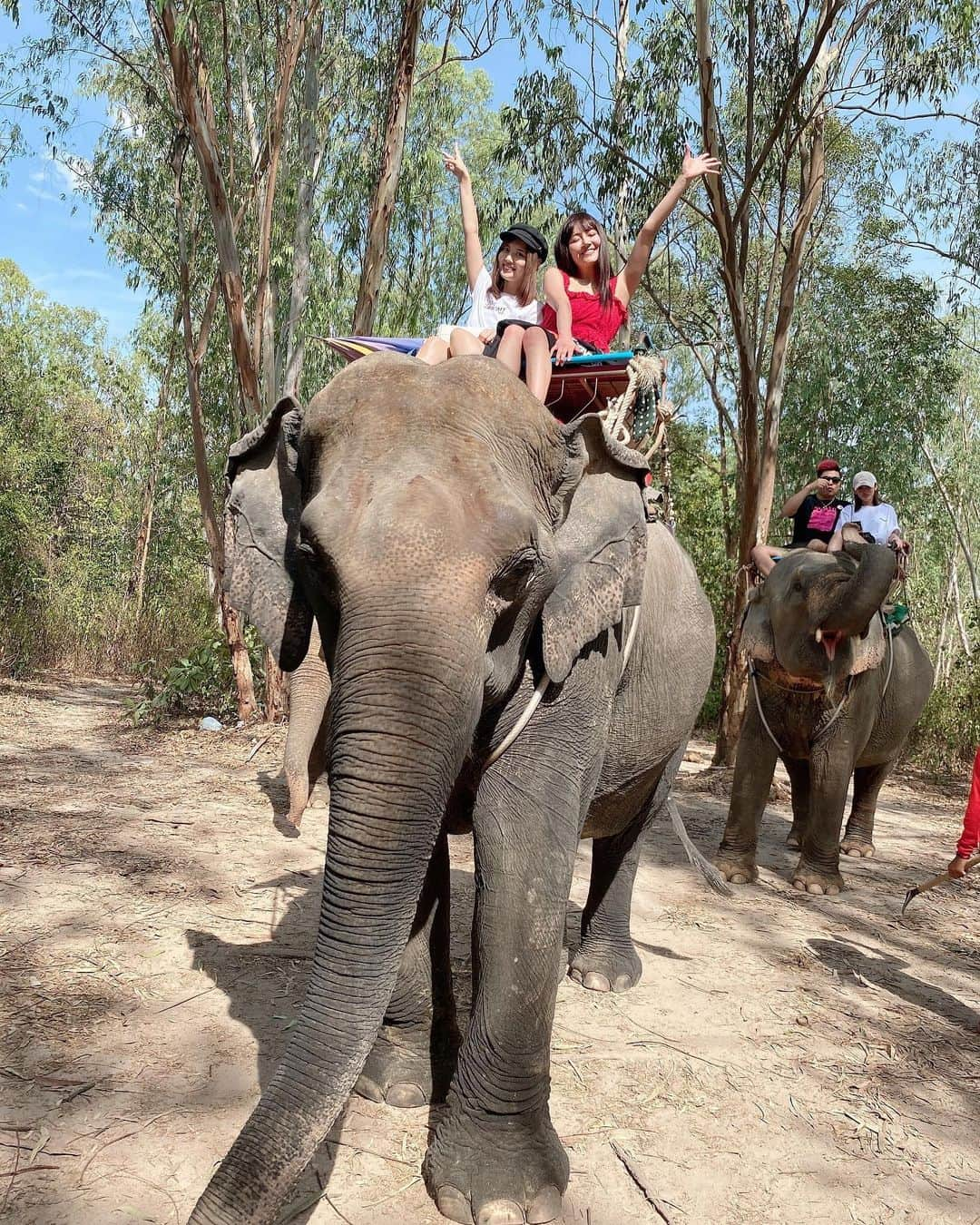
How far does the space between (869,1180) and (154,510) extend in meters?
24.9

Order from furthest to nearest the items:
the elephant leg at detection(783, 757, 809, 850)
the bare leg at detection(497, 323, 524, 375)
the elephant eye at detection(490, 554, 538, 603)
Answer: the elephant leg at detection(783, 757, 809, 850)
the bare leg at detection(497, 323, 524, 375)
the elephant eye at detection(490, 554, 538, 603)

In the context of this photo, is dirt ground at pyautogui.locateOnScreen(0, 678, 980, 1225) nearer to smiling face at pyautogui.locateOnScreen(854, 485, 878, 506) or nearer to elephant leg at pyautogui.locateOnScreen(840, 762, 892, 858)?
elephant leg at pyautogui.locateOnScreen(840, 762, 892, 858)

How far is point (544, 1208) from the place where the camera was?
2637mm

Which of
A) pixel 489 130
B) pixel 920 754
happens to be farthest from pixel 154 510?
pixel 920 754

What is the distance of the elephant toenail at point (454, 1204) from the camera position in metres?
2.60

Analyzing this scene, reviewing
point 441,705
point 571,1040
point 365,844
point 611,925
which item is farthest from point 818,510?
point 365,844

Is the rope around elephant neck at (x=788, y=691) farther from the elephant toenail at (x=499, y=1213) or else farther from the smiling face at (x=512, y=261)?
the elephant toenail at (x=499, y=1213)

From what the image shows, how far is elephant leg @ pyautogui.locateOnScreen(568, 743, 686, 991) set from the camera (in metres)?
4.32

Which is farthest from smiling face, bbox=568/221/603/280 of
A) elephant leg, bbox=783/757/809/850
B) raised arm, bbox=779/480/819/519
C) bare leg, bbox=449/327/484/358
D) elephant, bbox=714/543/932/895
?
elephant leg, bbox=783/757/809/850

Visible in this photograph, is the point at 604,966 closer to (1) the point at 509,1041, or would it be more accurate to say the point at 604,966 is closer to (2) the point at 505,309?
(1) the point at 509,1041

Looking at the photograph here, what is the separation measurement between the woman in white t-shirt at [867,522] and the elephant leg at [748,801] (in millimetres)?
1408

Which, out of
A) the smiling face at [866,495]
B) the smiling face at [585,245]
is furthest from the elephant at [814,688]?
the smiling face at [585,245]

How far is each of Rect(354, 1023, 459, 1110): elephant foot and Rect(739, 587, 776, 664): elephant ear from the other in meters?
3.87

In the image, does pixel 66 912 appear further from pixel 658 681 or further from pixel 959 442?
pixel 959 442
